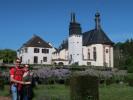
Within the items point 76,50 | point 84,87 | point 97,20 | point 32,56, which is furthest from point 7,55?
point 84,87

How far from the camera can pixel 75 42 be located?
93.1m

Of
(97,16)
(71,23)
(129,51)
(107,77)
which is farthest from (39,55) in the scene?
(107,77)

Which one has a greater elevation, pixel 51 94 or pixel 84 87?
pixel 84 87

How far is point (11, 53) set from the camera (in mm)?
102562

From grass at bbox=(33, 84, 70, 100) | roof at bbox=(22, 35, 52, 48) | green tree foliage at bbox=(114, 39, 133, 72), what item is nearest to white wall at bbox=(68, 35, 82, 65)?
roof at bbox=(22, 35, 52, 48)

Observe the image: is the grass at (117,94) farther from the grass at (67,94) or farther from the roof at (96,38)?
the roof at (96,38)

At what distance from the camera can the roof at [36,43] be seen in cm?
9044

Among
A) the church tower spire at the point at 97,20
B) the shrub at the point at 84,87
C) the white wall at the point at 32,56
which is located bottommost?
the shrub at the point at 84,87

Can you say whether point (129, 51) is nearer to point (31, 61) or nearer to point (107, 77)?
point (31, 61)

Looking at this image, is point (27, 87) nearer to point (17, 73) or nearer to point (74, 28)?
point (17, 73)

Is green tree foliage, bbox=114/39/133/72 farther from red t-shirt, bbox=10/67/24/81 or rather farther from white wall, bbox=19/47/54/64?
red t-shirt, bbox=10/67/24/81

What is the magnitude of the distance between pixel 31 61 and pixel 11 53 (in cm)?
1381

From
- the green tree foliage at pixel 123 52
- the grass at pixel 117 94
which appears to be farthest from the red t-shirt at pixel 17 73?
the green tree foliage at pixel 123 52

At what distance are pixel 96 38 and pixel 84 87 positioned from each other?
80954mm
